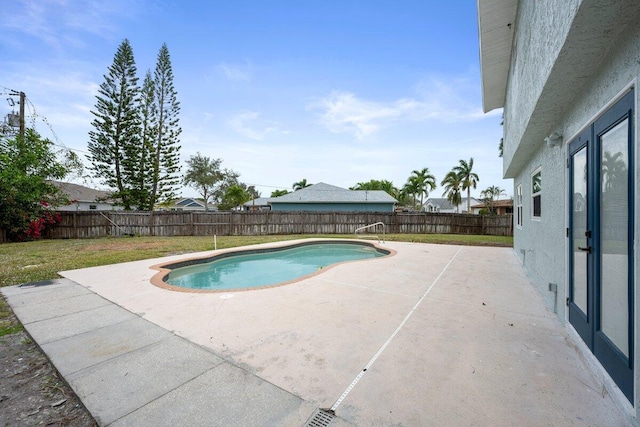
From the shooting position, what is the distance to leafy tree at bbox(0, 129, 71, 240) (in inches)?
461

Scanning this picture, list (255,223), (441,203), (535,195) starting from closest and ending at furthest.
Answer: (535,195) < (255,223) < (441,203)

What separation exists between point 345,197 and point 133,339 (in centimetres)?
2290

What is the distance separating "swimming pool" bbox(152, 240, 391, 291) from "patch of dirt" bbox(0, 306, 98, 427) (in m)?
2.37

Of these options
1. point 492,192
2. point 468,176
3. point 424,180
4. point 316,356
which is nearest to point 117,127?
point 316,356

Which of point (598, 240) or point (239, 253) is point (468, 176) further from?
point (598, 240)

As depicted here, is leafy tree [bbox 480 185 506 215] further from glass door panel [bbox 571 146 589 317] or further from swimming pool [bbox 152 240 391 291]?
glass door panel [bbox 571 146 589 317]

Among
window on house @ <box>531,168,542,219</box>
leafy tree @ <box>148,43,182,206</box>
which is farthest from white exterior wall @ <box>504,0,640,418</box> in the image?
leafy tree @ <box>148,43,182,206</box>

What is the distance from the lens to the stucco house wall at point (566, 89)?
170 centimetres

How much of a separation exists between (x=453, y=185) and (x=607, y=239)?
39.1 metres

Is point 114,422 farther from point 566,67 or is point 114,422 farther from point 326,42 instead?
point 326,42

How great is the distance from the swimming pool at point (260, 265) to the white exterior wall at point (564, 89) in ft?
13.9

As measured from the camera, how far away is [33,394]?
2.10 metres

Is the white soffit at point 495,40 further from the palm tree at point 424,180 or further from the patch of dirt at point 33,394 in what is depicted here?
the palm tree at point 424,180

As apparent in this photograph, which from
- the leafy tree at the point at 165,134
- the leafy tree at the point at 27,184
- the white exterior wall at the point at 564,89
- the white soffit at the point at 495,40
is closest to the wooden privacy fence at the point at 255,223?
the leafy tree at the point at 27,184
